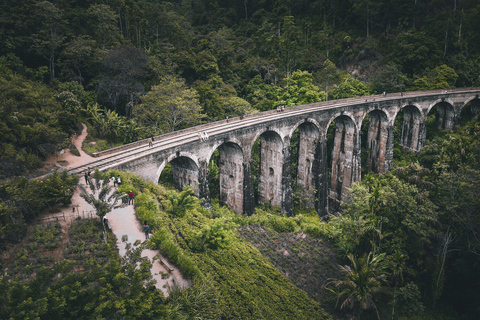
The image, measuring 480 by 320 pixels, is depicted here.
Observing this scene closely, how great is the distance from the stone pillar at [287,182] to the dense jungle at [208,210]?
3.01 m

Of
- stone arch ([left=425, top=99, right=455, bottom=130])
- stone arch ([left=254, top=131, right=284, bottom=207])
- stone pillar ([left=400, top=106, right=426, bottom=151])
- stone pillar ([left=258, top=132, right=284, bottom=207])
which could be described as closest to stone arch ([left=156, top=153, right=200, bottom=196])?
stone arch ([left=254, top=131, right=284, bottom=207])

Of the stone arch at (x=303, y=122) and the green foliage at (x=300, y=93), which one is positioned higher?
the green foliage at (x=300, y=93)

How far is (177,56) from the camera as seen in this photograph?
52094 millimetres

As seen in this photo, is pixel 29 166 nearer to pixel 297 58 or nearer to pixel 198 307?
pixel 198 307

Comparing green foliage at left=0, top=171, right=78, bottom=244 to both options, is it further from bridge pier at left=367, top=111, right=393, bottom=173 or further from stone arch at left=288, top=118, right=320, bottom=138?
bridge pier at left=367, top=111, right=393, bottom=173

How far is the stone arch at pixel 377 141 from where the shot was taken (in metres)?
47.6

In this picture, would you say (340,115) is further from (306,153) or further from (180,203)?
(180,203)

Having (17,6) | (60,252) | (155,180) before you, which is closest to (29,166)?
(155,180)

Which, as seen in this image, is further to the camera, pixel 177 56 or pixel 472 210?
Answer: pixel 177 56

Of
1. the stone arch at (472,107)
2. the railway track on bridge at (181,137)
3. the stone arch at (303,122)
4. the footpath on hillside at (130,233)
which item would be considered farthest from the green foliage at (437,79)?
the footpath on hillside at (130,233)

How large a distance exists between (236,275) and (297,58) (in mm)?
56920

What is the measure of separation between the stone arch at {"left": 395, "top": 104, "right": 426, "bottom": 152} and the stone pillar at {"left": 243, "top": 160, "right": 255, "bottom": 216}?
30.6 meters

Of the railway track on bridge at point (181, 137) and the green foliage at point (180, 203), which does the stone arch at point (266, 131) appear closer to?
the railway track on bridge at point (181, 137)

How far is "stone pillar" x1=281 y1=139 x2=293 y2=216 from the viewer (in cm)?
3666
